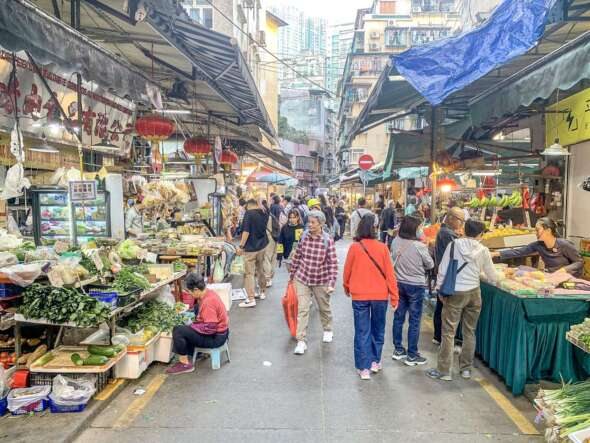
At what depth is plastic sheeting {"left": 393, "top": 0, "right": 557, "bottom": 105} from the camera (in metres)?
5.09

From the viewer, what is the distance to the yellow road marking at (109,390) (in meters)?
4.67

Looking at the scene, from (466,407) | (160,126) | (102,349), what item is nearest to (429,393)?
(466,407)

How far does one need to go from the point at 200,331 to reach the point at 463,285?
316 centimetres

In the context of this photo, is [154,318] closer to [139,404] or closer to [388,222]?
[139,404]

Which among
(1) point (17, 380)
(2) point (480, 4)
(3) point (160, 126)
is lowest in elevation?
(1) point (17, 380)

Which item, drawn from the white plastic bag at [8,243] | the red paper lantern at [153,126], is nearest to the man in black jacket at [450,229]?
the red paper lantern at [153,126]

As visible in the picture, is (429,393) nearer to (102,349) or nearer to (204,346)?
(204,346)

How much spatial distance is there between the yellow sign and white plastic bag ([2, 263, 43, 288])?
693cm

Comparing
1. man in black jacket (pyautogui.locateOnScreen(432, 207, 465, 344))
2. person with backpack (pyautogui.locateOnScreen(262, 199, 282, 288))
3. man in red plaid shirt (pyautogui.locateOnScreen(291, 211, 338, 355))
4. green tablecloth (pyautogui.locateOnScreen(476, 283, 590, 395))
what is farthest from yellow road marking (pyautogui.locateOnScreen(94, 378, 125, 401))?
person with backpack (pyautogui.locateOnScreen(262, 199, 282, 288))

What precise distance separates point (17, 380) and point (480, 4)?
2015 centimetres

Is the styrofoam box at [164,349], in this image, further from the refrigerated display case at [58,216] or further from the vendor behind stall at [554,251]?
the vendor behind stall at [554,251]

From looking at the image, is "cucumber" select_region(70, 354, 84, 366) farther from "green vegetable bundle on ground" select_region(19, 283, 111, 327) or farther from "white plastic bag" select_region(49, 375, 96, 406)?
"green vegetable bundle on ground" select_region(19, 283, 111, 327)

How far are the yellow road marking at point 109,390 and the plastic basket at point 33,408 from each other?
49cm

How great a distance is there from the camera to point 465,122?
10219 mm
